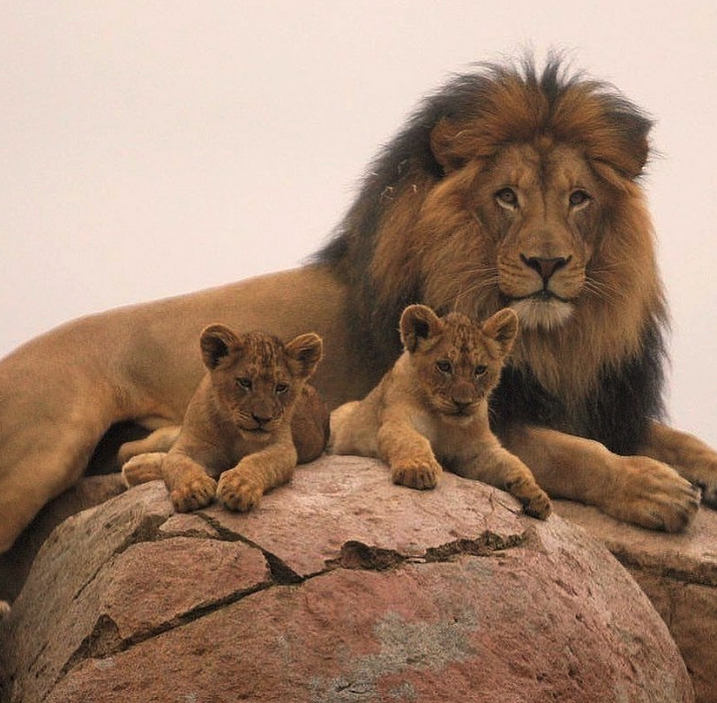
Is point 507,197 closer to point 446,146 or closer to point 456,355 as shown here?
point 446,146

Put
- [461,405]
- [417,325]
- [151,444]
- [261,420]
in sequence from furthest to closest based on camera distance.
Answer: [151,444], [417,325], [461,405], [261,420]

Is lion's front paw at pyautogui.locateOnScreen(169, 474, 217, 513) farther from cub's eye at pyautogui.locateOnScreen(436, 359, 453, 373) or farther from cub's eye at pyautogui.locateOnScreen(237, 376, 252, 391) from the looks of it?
cub's eye at pyautogui.locateOnScreen(436, 359, 453, 373)

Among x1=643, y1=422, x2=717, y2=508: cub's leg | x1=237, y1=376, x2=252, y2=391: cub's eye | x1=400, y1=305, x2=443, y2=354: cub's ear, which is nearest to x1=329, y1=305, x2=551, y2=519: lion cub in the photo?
x1=400, y1=305, x2=443, y2=354: cub's ear

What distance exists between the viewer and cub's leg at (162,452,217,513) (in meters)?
4.50

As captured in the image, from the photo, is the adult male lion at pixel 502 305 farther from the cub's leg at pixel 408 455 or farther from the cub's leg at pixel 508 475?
the cub's leg at pixel 408 455

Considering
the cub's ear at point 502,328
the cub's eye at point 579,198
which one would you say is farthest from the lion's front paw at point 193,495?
the cub's eye at point 579,198

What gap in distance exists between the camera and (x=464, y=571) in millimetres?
4371

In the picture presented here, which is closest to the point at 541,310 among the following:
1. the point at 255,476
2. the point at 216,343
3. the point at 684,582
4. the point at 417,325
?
the point at 417,325

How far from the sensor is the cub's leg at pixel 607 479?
18.7 ft

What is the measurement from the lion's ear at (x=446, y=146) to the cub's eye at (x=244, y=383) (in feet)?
6.83

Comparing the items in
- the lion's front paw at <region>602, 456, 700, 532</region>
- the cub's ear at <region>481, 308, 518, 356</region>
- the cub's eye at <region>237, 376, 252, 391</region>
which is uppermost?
the cub's eye at <region>237, 376, 252, 391</region>

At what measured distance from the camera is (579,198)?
625cm

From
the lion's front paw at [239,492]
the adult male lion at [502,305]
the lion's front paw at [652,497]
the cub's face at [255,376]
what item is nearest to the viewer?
the lion's front paw at [239,492]

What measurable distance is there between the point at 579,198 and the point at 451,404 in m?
1.62
